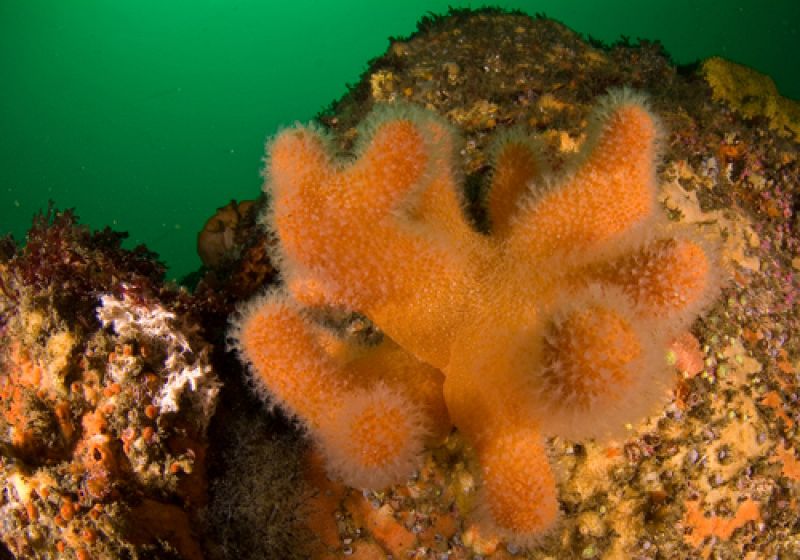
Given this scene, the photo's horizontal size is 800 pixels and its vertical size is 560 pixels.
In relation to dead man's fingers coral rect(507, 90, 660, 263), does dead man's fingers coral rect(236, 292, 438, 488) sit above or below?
below

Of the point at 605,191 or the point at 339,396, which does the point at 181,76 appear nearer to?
the point at 339,396

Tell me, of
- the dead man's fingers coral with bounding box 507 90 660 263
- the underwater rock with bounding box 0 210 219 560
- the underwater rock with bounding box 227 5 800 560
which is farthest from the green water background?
the dead man's fingers coral with bounding box 507 90 660 263

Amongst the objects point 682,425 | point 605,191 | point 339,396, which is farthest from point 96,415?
point 682,425

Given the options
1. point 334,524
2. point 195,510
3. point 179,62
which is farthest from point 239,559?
point 179,62

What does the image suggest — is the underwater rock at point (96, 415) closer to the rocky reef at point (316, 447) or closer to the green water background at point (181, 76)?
the rocky reef at point (316, 447)

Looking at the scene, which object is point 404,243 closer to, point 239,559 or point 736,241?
point 239,559

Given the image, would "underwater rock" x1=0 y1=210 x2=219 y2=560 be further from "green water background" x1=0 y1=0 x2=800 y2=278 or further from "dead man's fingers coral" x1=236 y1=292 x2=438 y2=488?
"green water background" x1=0 y1=0 x2=800 y2=278

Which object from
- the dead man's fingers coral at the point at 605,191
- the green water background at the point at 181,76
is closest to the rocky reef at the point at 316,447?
the dead man's fingers coral at the point at 605,191
